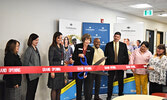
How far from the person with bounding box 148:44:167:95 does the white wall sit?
8.48 ft

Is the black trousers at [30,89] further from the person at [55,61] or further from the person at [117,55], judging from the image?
the person at [117,55]

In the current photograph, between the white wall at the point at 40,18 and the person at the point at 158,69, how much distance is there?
258cm

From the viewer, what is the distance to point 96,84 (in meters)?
5.54

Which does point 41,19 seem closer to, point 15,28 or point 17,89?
point 15,28

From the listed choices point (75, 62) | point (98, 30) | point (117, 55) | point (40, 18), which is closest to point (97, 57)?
point (117, 55)

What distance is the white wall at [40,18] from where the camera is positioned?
439 centimetres

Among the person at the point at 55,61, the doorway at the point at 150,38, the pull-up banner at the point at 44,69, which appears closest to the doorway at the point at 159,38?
the doorway at the point at 150,38

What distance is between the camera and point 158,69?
451 centimetres

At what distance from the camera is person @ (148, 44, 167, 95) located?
448cm

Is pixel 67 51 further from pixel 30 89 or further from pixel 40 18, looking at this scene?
pixel 30 89

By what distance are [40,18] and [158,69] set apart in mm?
3050

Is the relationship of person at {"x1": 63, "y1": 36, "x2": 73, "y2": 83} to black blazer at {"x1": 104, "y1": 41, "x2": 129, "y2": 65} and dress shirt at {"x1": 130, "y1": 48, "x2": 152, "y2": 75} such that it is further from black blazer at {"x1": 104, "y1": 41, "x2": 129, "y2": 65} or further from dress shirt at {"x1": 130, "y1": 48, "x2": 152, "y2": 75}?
dress shirt at {"x1": 130, "y1": 48, "x2": 152, "y2": 75}

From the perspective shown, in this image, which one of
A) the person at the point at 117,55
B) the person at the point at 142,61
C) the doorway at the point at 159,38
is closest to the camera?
the person at the point at 142,61

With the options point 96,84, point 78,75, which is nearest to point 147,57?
point 96,84
